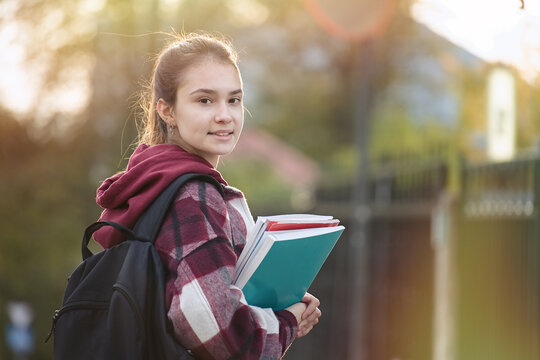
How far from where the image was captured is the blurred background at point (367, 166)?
604 cm

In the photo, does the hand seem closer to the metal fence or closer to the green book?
the green book

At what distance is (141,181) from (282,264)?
455mm

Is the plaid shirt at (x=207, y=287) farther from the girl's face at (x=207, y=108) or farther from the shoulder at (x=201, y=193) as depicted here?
the girl's face at (x=207, y=108)

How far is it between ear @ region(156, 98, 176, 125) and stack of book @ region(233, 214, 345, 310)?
1.44 feet

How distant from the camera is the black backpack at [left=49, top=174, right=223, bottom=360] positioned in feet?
7.30

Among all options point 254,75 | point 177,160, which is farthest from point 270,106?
point 177,160

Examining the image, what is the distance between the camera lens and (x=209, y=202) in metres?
2.33

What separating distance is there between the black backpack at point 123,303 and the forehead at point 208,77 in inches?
12.4

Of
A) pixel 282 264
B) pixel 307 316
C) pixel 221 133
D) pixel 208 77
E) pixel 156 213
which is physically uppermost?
pixel 208 77

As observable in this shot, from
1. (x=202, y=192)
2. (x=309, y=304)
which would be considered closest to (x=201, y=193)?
(x=202, y=192)

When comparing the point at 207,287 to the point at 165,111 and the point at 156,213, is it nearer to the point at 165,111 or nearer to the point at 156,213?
the point at 156,213

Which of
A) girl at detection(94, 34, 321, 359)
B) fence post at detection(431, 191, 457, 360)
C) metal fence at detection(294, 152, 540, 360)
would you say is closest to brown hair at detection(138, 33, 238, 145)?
girl at detection(94, 34, 321, 359)

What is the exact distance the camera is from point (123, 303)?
2.23 meters

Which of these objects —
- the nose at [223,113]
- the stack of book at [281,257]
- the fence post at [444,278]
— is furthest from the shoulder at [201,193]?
the fence post at [444,278]
